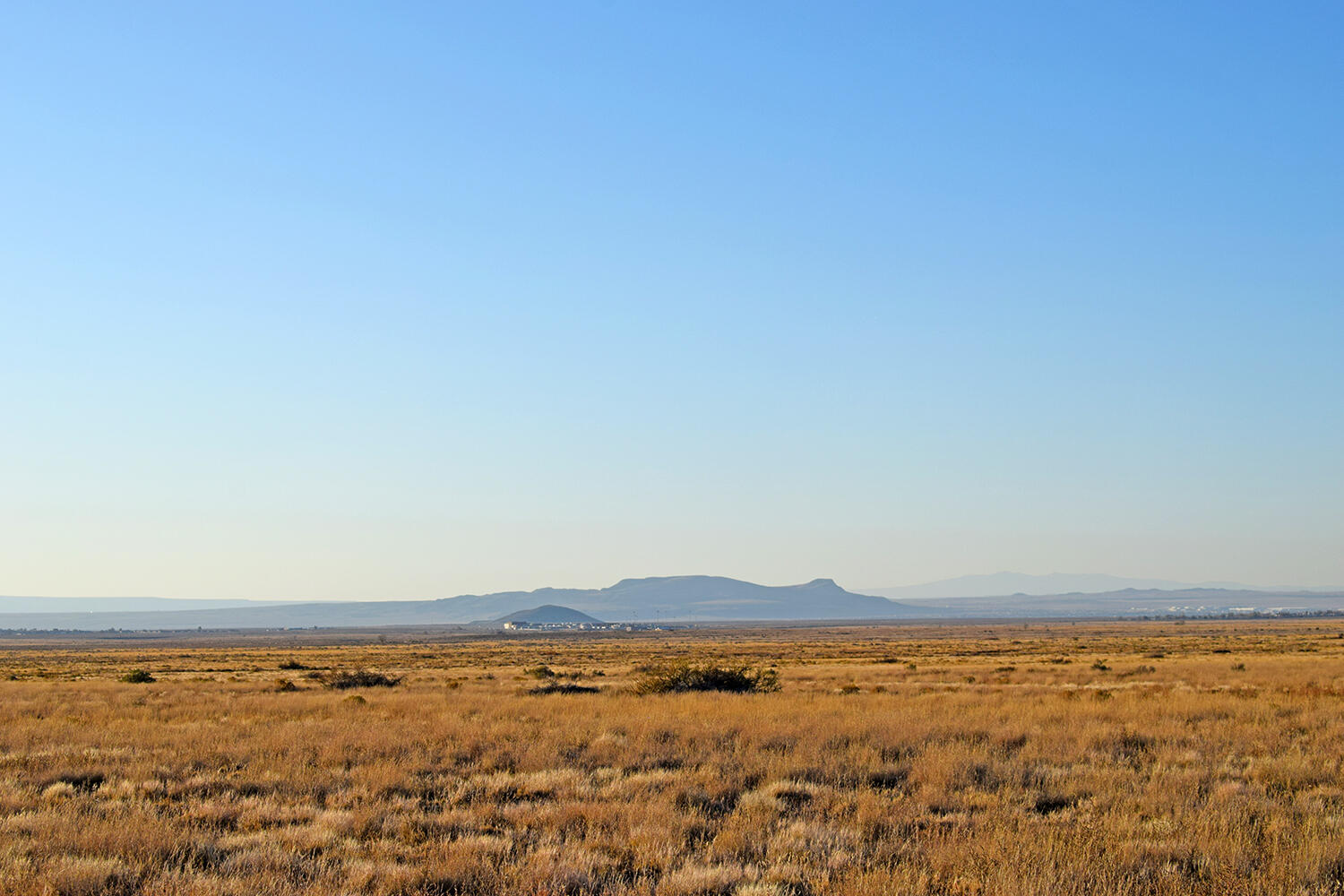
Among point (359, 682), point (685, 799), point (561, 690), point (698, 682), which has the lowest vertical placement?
point (359, 682)

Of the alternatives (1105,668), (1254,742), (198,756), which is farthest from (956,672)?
(198,756)

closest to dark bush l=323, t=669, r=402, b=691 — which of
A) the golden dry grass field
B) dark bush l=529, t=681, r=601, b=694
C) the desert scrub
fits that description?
dark bush l=529, t=681, r=601, b=694

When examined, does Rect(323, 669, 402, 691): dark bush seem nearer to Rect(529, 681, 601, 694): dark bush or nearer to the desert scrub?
Rect(529, 681, 601, 694): dark bush

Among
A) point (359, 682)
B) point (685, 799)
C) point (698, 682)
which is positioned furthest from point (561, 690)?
point (685, 799)

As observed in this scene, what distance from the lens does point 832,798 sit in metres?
A: 11.1

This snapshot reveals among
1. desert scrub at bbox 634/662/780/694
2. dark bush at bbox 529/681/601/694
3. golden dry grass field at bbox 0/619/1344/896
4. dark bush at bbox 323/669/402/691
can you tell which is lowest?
A: dark bush at bbox 323/669/402/691

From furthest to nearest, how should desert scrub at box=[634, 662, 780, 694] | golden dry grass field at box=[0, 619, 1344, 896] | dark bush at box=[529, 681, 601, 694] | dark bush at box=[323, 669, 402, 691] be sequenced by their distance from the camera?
1. dark bush at box=[323, 669, 402, 691]
2. dark bush at box=[529, 681, 601, 694]
3. desert scrub at box=[634, 662, 780, 694]
4. golden dry grass field at box=[0, 619, 1344, 896]

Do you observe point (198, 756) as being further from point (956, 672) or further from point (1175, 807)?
point (956, 672)

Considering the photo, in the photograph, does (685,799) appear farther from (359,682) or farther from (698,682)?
(359,682)

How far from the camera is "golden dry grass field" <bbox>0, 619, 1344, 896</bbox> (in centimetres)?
765

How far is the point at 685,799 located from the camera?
36.1 feet

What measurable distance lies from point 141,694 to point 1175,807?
29.4 m

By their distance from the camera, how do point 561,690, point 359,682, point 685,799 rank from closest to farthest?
point 685,799 → point 561,690 → point 359,682

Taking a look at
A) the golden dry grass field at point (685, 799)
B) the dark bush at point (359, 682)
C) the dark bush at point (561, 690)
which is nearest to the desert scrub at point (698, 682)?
the dark bush at point (561, 690)
